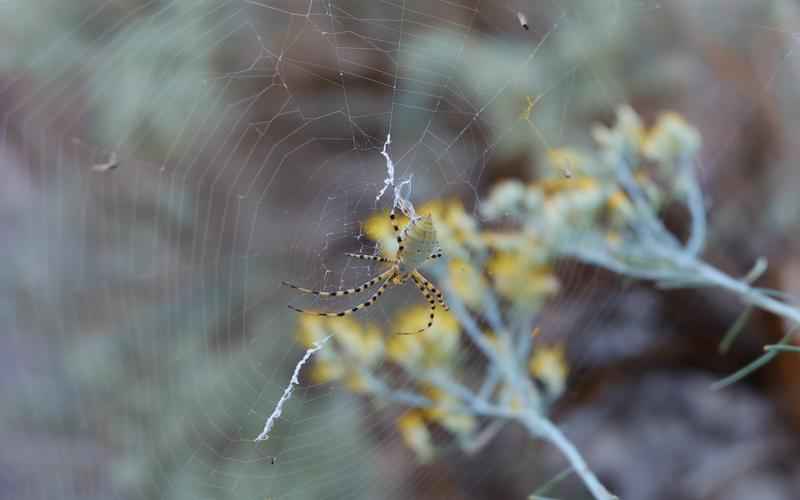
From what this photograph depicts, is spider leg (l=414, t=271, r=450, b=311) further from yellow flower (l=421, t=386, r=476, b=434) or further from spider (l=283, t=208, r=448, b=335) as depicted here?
yellow flower (l=421, t=386, r=476, b=434)

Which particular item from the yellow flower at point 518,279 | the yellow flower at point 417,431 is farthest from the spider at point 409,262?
the yellow flower at point 417,431

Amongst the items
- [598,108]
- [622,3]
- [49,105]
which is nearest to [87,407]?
[49,105]

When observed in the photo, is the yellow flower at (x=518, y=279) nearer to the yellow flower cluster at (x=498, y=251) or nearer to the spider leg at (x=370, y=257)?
the yellow flower cluster at (x=498, y=251)

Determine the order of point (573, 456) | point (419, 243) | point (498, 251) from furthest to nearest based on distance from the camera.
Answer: point (498, 251)
point (419, 243)
point (573, 456)

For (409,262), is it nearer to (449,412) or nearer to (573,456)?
(449,412)

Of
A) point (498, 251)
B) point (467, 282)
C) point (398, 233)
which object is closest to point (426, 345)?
point (467, 282)

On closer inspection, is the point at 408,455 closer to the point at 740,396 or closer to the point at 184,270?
the point at 184,270
